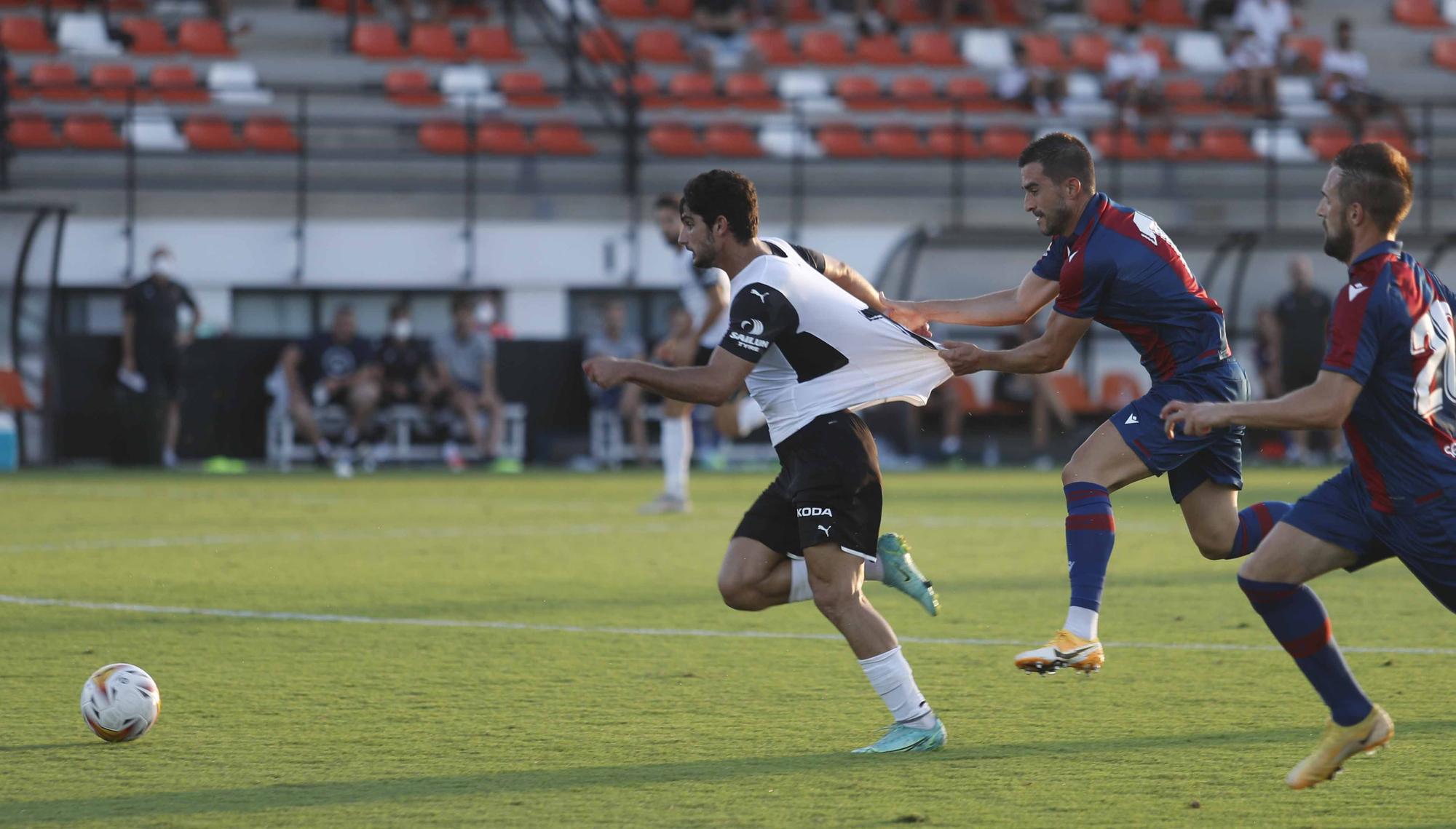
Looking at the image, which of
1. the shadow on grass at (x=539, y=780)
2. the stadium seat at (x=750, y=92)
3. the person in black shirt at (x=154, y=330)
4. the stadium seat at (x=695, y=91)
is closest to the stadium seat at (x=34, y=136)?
the person in black shirt at (x=154, y=330)

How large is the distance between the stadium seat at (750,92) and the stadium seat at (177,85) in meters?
7.16

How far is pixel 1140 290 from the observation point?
21.0ft

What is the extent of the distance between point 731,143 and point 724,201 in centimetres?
1960

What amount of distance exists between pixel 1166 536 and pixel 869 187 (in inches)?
486

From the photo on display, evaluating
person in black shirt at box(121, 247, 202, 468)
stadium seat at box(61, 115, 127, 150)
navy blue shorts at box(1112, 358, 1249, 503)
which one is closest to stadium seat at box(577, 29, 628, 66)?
stadium seat at box(61, 115, 127, 150)

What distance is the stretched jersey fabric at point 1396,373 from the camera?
477 centimetres

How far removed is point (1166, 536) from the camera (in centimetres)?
1324

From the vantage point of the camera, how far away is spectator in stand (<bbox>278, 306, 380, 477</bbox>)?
67.1 ft

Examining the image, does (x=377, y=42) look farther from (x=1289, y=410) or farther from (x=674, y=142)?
(x=1289, y=410)

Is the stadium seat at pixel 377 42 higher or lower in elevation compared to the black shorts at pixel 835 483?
higher

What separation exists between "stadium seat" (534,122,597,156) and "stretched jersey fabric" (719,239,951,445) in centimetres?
1887

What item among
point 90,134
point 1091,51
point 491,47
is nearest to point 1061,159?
point 90,134

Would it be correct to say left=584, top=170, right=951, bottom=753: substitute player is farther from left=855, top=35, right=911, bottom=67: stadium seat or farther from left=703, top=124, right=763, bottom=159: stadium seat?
left=855, top=35, right=911, bottom=67: stadium seat

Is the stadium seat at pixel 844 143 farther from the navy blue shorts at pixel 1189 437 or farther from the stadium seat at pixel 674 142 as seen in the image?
the navy blue shorts at pixel 1189 437
